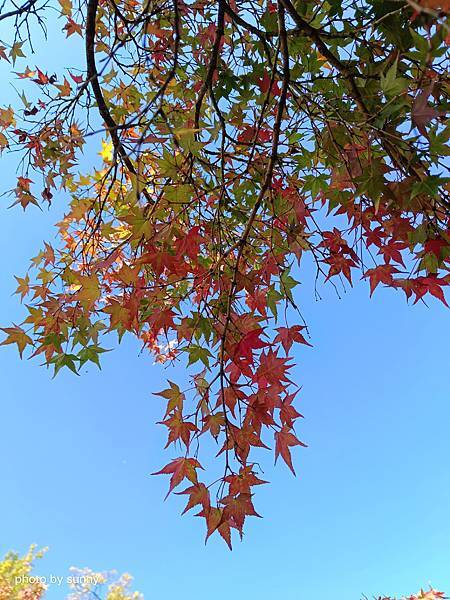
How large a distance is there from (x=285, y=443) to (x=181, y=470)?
0.27 m

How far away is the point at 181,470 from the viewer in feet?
3.85

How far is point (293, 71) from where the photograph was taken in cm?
151

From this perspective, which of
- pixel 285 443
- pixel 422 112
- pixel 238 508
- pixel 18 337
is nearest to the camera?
pixel 422 112

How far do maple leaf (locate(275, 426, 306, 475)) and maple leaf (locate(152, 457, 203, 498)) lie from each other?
0.68 ft

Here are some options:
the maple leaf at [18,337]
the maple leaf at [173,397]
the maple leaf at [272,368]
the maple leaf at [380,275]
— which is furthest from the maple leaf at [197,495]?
the maple leaf at [380,275]

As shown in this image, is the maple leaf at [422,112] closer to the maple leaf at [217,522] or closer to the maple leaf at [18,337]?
the maple leaf at [217,522]

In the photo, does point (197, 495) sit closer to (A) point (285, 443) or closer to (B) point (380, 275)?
(A) point (285, 443)

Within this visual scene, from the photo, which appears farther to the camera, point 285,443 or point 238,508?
point 285,443

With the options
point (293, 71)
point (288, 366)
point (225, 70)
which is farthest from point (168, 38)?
point (288, 366)

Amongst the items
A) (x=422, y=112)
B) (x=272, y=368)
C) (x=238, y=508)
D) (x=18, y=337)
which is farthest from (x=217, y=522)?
(x=422, y=112)

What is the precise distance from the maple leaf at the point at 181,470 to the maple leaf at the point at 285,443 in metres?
0.21

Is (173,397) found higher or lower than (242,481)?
higher

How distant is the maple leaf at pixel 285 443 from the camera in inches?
47.9

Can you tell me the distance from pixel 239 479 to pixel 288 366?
12.0 inches
